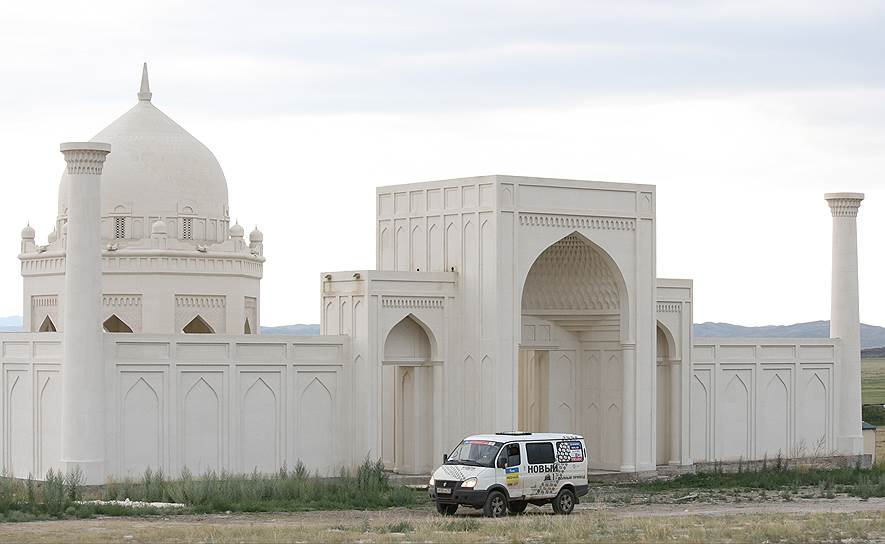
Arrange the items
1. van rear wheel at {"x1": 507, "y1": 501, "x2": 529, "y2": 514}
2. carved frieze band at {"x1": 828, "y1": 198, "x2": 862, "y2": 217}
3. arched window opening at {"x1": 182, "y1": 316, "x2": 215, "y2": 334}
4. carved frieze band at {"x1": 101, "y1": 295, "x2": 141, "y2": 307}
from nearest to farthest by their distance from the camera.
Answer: van rear wheel at {"x1": 507, "y1": 501, "x2": 529, "y2": 514}, carved frieze band at {"x1": 101, "y1": 295, "x2": 141, "y2": 307}, arched window opening at {"x1": 182, "y1": 316, "x2": 215, "y2": 334}, carved frieze band at {"x1": 828, "y1": 198, "x2": 862, "y2": 217}

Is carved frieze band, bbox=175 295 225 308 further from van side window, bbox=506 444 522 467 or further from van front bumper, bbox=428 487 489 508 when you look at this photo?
van side window, bbox=506 444 522 467

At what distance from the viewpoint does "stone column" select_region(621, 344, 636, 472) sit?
38.5 metres

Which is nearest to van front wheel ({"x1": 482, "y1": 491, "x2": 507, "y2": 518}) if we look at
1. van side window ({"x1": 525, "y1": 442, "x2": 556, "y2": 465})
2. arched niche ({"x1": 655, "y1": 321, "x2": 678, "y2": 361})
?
van side window ({"x1": 525, "y1": 442, "x2": 556, "y2": 465})

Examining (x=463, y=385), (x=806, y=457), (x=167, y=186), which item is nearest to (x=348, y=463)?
(x=463, y=385)

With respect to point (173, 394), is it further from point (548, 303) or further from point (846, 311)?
point (846, 311)

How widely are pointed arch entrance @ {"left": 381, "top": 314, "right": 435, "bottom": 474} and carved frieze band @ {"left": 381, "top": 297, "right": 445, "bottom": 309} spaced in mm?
318

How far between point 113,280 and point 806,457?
18704mm

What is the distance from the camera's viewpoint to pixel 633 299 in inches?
1524

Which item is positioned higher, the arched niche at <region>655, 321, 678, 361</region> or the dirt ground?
the arched niche at <region>655, 321, 678, 361</region>

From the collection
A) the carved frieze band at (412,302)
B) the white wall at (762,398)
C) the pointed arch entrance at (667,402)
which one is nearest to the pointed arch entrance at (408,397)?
the carved frieze band at (412,302)

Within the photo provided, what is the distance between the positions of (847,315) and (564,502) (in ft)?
59.0

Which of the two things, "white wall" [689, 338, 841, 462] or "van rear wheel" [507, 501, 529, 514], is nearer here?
"van rear wheel" [507, 501, 529, 514]

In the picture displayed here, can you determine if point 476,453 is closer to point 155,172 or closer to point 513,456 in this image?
point 513,456

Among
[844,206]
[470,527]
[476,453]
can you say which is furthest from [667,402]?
[470,527]
